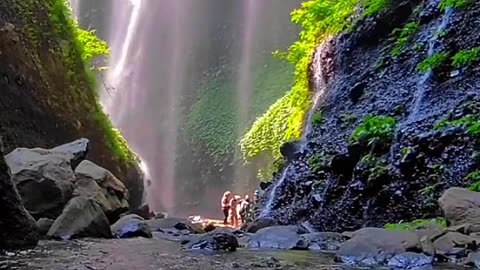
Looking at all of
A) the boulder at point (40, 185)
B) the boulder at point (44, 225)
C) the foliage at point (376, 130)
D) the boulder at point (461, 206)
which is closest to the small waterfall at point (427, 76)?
the foliage at point (376, 130)

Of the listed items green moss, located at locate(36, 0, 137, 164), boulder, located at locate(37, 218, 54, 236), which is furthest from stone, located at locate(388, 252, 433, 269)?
green moss, located at locate(36, 0, 137, 164)

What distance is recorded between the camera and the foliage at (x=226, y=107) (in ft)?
85.4

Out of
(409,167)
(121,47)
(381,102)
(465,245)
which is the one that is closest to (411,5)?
(381,102)

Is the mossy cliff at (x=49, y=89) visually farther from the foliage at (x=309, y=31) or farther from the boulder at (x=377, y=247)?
the boulder at (x=377, y=247)

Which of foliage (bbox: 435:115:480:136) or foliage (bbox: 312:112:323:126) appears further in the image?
foliage (bbox: 312:112:323:126)

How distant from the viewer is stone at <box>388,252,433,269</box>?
3994 millimetres

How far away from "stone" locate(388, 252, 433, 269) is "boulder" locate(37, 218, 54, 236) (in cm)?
316

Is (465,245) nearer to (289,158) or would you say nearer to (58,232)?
(58,232)

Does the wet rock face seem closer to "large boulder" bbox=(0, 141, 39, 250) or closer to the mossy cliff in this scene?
"large boulder" bbox=(0, 141, 39, 250)

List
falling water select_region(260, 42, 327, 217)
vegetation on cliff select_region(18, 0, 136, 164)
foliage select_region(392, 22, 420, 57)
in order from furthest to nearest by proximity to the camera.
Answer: vegetation on cliff select_region(18, 0, 136, 164) → falling water select_region(260, 42, 327, 217) → foliage select_region(392, 22, 420, 57)

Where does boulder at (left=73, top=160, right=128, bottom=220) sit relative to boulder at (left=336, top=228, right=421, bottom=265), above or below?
above

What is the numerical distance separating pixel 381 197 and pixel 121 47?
26823 mm

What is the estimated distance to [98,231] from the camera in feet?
19.2

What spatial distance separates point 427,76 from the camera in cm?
798
